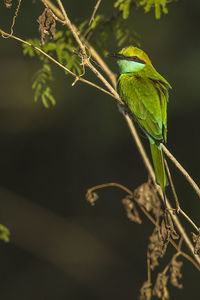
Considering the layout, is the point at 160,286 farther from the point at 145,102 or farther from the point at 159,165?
the point at 145,102

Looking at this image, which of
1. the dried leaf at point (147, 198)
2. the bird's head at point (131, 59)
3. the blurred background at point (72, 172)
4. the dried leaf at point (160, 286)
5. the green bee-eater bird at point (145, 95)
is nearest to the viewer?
the dried leaf at point (160, 286)

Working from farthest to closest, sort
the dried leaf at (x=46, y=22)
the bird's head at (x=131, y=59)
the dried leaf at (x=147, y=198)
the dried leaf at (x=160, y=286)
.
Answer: the bird's head at (x=131, y=59), the dried leaf at (x=147, y=198), the dried leaf at (x=160, y=286), the dried leaf at (x=46, y=22)

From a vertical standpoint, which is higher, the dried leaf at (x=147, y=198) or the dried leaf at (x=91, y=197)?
the dried leaf at (x=91, y=197)

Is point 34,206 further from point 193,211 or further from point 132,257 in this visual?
point 193,211

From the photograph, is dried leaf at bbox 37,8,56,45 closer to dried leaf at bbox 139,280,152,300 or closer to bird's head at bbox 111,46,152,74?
bird's head at bbox 111,46,152,74

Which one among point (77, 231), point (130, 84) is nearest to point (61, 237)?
point (77, 231)

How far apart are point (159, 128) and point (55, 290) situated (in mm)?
4185

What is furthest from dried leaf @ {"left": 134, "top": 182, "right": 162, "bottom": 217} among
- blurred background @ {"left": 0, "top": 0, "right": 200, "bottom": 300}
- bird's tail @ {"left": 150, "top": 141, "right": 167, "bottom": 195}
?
blurred background @ {"left": 0, "top": 0, "right": 200, "bottom": 300}

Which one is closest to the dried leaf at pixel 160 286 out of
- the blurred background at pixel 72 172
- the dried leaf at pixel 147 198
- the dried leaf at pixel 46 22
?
the dried leaf at pixel 147 198

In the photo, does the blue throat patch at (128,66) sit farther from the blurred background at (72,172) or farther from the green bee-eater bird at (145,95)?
the blurred background at (72,172)

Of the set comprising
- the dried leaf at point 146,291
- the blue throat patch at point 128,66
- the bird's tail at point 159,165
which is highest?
the blue throat patch at point 128,66

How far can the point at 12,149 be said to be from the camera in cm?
700

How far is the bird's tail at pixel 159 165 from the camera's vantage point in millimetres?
2364

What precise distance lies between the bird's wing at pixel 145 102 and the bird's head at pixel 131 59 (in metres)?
0.11
